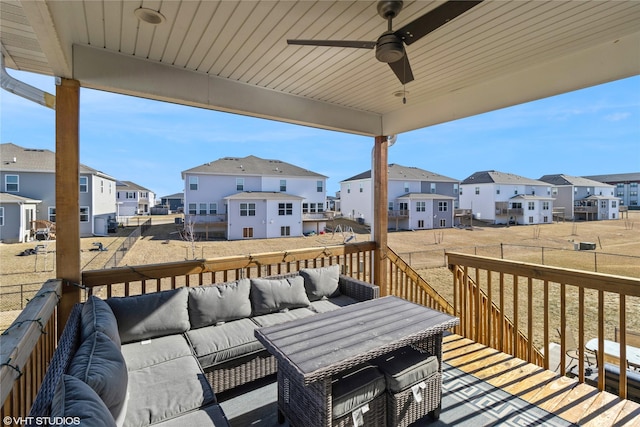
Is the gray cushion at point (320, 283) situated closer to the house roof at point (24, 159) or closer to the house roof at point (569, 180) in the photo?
the house roof at point (24, 159)

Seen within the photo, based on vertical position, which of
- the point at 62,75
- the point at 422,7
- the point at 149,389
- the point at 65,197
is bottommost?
the point at 149,389

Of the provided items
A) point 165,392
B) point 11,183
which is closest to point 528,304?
point 165,392

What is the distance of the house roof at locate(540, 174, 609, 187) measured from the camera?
25.7 meters

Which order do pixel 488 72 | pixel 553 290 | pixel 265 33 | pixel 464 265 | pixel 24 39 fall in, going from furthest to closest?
pixel 553 290 → pixel 464 265 → pixel 488 72 → pixel 265 33 → pixel 24 39

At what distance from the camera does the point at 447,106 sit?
139 inches

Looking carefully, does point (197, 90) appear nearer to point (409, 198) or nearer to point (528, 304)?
point (528, 304)

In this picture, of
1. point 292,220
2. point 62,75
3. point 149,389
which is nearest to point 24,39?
point 62,75

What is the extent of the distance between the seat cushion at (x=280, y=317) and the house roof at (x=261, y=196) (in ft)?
52.2

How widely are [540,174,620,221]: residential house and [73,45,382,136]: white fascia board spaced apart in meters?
29.7

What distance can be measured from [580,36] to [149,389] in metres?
3.96

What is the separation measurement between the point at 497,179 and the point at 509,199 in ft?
7.49

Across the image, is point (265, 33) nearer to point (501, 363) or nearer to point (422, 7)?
point (422, 7)

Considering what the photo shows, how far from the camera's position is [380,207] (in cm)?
434

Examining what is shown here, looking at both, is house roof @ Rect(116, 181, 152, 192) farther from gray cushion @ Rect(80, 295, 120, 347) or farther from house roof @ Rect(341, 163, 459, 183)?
gray cushion @ Rect(80, 295, 120, 347)
